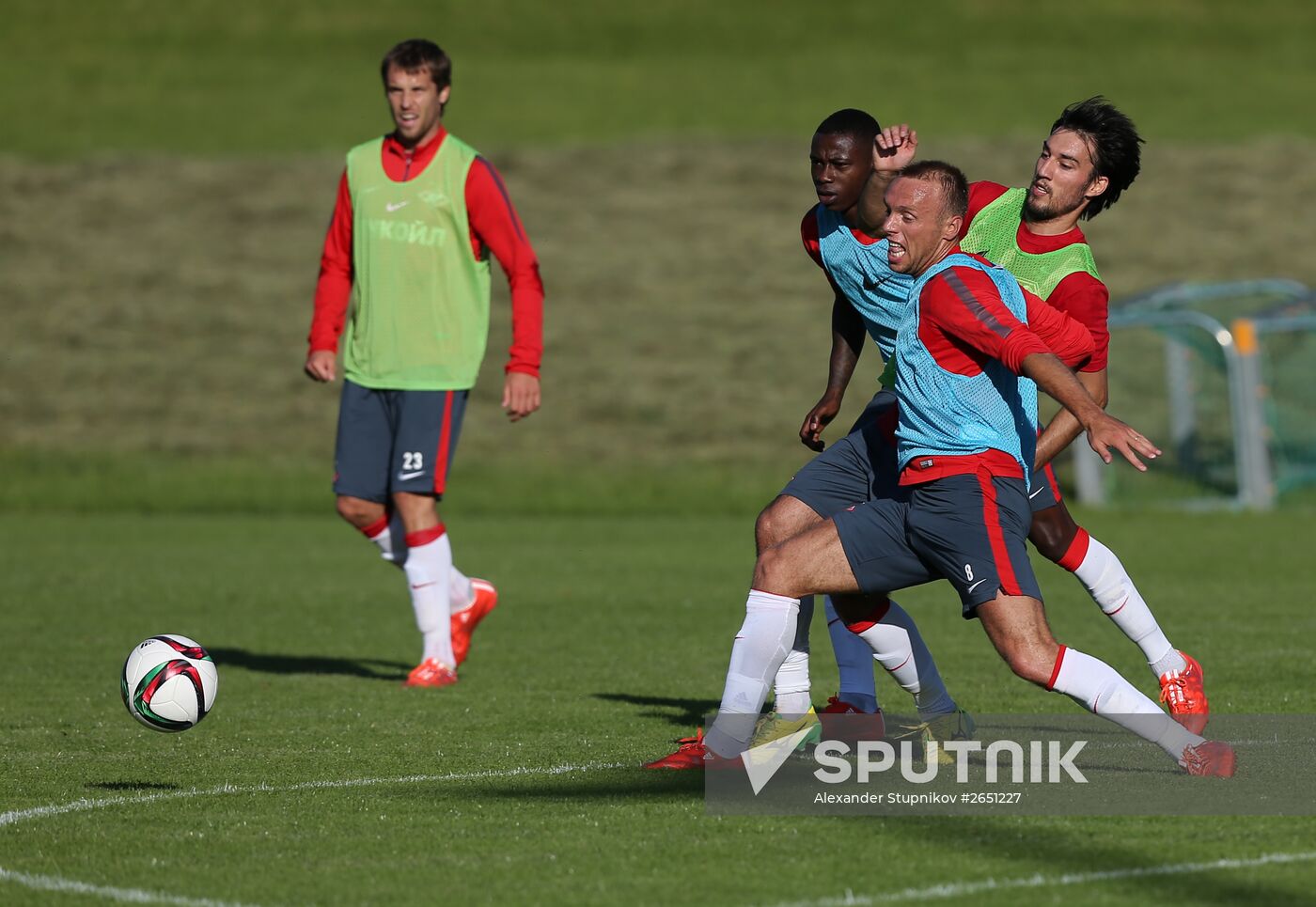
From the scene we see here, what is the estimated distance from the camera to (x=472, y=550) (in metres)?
15.6

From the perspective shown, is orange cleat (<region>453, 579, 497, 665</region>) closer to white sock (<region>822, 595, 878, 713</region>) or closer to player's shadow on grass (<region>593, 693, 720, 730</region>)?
player's shadow on grass (<region>593, 693, 720, 730</region>)

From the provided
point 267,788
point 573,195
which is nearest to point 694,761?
point 267,788

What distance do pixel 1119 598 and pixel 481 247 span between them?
376 cm

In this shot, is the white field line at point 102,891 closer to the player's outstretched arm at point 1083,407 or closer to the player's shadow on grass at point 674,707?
the player's outstretched arm at point 1083,407

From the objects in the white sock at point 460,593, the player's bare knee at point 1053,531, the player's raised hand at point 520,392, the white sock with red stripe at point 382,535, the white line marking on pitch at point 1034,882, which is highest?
the player's raised hand at point 520,392

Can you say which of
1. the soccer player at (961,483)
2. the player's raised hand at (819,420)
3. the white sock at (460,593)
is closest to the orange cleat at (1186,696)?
the soccer player at (961,483)

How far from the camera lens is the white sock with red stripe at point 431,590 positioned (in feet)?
31.1

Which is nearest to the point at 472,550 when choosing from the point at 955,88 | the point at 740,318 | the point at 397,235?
the point at 397,235

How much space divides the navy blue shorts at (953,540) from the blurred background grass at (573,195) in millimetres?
12805

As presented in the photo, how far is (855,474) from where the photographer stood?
23.4 feet

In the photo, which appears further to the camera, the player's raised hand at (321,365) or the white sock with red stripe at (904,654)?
the player's raised hand at (321,365)

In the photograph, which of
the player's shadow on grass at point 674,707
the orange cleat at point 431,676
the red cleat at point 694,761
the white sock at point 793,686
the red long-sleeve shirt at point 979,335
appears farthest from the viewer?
the orange cleat at point 431,676

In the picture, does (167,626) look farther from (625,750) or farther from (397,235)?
(625,750)

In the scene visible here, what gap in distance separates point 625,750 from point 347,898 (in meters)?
2.36
